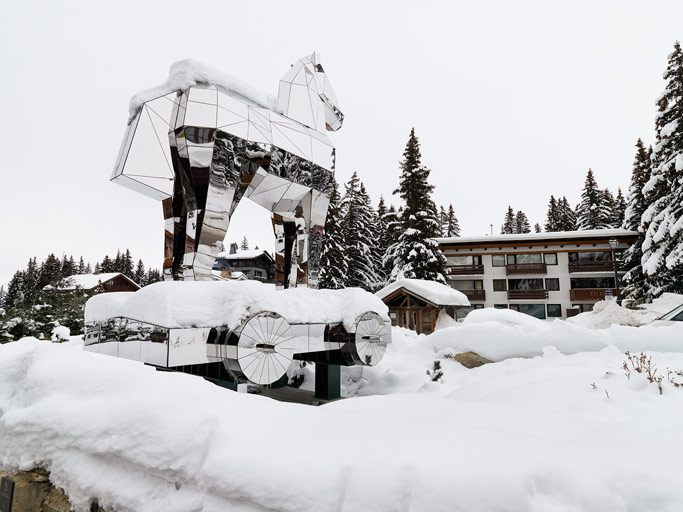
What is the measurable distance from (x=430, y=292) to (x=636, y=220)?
62.6 ft

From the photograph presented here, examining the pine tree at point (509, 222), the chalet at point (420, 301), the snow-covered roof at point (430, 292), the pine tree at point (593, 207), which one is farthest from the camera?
the pine tree at point (509, 222)

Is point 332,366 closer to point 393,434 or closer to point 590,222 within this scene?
point 393,434

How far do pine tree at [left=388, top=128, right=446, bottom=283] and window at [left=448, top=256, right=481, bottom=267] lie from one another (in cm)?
943

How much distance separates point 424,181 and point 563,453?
24382 mm

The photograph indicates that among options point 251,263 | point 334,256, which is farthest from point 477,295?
point 251,263

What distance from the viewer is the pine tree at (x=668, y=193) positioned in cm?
1777

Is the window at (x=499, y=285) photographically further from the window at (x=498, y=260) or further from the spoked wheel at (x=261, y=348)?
the spoked wheel at (x=261, y=348)

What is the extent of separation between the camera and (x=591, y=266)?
103ft

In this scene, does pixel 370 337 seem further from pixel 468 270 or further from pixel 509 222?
pixel 509 222

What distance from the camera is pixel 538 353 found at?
7.14 m

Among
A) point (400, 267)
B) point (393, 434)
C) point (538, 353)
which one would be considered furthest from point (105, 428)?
A: point (400, 267)

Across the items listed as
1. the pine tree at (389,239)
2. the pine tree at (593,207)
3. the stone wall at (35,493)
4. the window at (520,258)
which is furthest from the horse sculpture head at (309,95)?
the pine tree at (593,207)

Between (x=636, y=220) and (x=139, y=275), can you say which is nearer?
(x=636, y=220)

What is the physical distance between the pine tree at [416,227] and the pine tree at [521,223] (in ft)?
126
